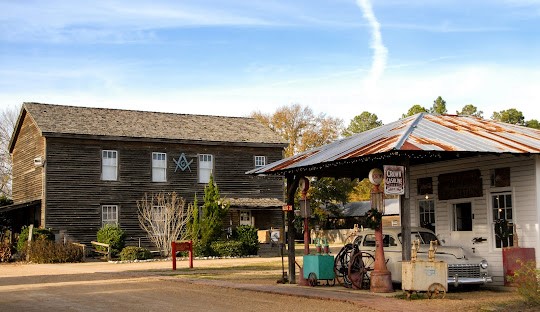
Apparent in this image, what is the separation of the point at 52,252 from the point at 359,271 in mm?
19905

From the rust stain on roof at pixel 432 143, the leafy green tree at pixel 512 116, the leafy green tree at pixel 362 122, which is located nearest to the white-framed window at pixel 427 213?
the rust stain on roof at pixel 432 143

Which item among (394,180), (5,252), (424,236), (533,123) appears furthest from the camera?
(533,123)

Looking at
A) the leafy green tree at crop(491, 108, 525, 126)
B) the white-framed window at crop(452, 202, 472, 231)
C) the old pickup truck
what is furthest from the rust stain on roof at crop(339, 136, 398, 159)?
the leafy green tree at crop(491, 108, 525, 126)

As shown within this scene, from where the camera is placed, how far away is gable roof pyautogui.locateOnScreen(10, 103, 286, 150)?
124 ft

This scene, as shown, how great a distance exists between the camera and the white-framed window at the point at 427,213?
70.8 feet

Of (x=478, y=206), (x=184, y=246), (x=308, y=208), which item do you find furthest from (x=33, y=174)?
(x=478, y=206)

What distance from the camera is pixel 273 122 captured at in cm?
6962

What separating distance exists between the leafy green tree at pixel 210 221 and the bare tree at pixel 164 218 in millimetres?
1437

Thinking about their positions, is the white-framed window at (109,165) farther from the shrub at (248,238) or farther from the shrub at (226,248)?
the shrub at (248,238)

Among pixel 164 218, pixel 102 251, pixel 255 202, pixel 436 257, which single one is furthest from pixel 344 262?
pixel 255 202

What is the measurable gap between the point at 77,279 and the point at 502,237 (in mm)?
13216

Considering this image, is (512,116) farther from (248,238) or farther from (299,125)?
(248,238)

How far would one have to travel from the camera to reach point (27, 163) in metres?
40.9

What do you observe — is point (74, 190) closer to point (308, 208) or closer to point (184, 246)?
point (184, 246)
